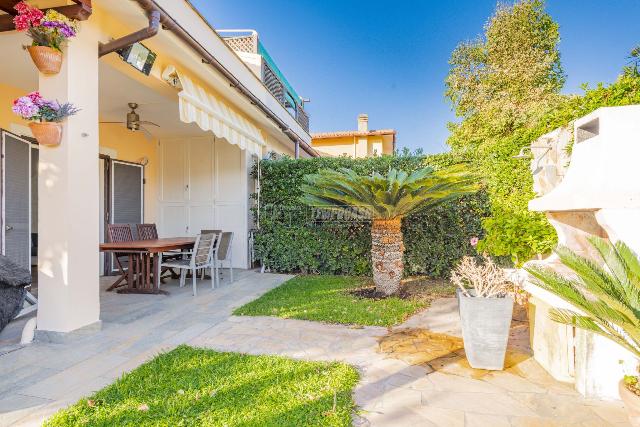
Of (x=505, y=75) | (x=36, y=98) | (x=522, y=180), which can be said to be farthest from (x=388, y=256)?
(x=505, y=75)

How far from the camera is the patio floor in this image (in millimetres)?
2764

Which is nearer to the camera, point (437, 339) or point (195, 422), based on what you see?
point (195, 422)

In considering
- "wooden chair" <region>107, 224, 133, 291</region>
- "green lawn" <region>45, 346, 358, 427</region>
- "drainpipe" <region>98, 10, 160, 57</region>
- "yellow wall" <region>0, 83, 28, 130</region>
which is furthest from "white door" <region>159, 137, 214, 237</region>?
"green lawn" <region>45, 346, 358, 427</region>

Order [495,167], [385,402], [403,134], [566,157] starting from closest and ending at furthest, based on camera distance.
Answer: [385,402] → [566,157] → [495,167] → [403,134]

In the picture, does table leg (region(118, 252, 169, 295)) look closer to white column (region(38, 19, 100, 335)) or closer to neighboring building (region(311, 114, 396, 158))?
white column (region(38, 19, 100, 335))

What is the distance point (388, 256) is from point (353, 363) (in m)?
3.32

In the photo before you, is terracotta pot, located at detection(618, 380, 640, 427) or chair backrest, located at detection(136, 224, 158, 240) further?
chair backrest, located at detection(136, 224, 158, 240)

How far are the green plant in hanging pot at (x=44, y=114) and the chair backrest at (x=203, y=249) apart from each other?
122 inches

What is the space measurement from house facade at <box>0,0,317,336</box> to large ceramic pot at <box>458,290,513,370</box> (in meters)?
4.60

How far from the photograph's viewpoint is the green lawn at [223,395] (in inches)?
104

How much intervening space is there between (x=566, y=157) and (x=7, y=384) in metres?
6.92

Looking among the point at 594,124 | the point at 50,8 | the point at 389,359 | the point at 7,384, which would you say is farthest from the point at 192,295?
the point at 594,124

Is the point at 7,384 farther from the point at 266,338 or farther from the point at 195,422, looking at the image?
the point at 266,338

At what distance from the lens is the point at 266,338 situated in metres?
4.48
